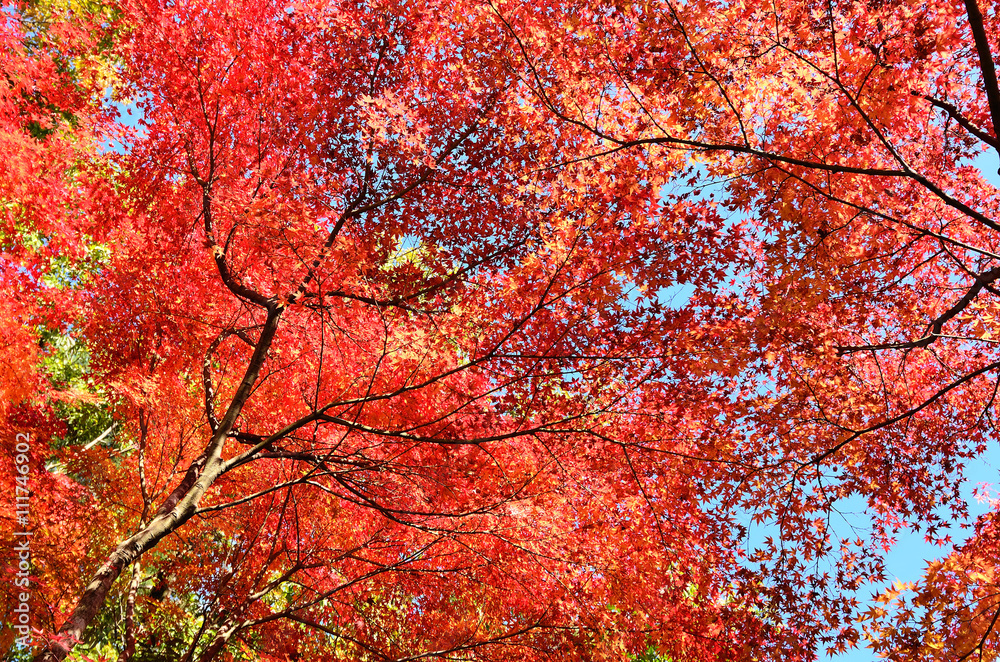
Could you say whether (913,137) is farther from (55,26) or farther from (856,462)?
(55,26)

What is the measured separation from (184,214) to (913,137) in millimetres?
9423

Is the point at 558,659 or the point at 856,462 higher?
the point at 856,462

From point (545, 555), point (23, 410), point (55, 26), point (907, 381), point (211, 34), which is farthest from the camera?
point (55, 26)

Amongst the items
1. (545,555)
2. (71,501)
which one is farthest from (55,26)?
(545,555)

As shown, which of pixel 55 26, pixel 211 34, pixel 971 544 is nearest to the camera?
pixel 971 544

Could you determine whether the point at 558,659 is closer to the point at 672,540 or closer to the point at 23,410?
the point at 672,540

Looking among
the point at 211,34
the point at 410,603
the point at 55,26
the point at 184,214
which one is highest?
the point at 55,26

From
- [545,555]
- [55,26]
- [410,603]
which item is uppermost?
[55,26]

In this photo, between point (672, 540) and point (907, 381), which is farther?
point (907, 381)

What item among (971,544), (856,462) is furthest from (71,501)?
(971,544)

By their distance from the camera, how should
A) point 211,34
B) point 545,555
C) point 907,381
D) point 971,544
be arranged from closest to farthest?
point 545,555, point 971,544, point 211,34, point 907,381

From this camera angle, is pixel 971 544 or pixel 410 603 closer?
pixel 971 544

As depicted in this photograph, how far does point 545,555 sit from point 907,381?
548cm

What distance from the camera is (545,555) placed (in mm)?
5855
